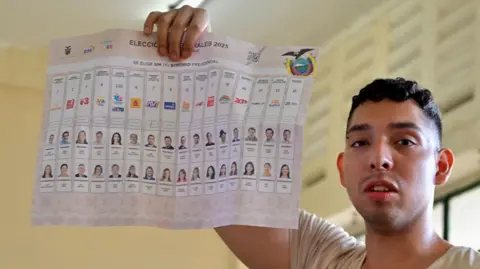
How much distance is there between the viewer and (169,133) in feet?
3.11

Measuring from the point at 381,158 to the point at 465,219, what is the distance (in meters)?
1.10

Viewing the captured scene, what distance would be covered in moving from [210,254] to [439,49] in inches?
42.0

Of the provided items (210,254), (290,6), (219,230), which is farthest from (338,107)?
(219,230)

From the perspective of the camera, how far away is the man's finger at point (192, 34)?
0.95 metres

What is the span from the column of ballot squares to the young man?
6 cm

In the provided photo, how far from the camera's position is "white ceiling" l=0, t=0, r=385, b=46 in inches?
86.1

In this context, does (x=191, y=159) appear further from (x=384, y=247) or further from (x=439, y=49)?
(x=439, y=49)

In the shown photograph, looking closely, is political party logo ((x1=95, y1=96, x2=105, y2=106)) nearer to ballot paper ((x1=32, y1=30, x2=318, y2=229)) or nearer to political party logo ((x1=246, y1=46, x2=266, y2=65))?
ballot paper ((x1=32, y1=30, x2=318, y2=229))

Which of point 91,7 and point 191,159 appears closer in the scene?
point 191,159

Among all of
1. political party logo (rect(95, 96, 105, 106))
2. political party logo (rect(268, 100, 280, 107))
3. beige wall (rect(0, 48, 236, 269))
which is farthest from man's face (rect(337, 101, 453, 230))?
beige wall (rect(0, 48, 236, 269))

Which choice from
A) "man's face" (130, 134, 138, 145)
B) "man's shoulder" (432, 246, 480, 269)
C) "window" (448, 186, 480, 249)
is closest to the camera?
"man's shoulder" (432, 246, 480, 269)

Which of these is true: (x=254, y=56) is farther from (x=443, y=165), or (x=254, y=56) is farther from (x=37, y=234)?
(x=37, y=234)

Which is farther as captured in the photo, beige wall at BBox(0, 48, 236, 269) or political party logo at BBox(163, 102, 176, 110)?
beige wall at BBox(0, 48, 236, 269)

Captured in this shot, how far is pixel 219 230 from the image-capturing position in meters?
1.02
